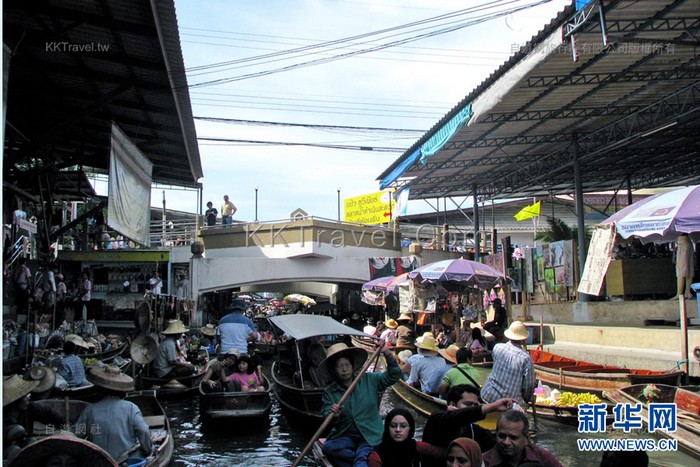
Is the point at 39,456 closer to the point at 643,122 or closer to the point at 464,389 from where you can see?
the point at 464,389

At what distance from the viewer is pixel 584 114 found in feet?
52.7

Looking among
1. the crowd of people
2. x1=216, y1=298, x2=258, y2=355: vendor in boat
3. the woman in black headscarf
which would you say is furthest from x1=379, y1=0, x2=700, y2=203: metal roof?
the woman in black headscarf

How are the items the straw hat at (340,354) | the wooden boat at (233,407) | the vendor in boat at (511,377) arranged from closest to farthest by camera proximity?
the straw hat at (340,354)
the vendor in boat at (511,377)
the wooden boat at (233,407)

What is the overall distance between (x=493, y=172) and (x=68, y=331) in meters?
15.2

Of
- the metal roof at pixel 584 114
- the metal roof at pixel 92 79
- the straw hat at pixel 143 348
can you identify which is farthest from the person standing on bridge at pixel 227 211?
the straw hat at pixel 143 348

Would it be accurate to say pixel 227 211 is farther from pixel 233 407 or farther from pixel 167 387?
pixel 233 407

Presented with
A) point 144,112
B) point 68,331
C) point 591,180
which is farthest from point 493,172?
point 68,331

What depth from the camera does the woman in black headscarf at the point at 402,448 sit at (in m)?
4.88

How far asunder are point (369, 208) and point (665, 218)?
1077 inches

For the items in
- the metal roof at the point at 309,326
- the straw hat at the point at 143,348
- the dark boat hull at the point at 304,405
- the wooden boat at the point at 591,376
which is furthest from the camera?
the dark boat hull at the point at 304,405

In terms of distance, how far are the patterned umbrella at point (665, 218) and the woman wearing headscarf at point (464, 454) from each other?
5.00m

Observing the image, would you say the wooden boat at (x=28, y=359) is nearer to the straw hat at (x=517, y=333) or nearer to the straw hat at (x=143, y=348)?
the straw hat at (x=143, y=348)

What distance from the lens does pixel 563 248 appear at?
18672 millimetres

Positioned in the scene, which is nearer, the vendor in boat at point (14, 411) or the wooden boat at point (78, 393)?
the vendor in boat at point (14, 411)
